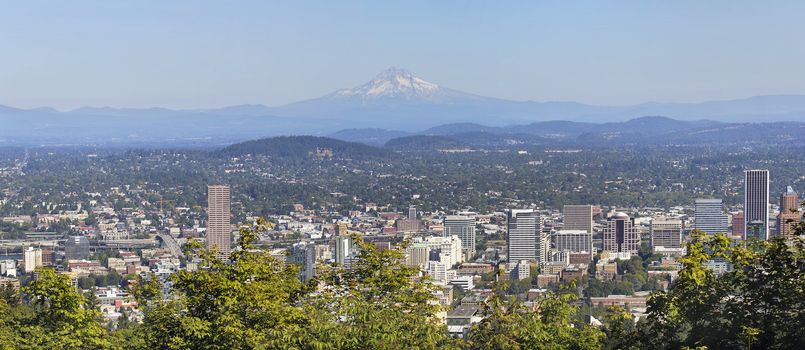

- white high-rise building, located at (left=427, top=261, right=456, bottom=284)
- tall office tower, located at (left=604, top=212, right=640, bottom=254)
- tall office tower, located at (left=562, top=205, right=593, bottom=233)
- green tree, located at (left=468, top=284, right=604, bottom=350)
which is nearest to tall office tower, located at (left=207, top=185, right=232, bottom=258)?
white high-rise building, located at (left=427, top=261, right=456, bottom=284)

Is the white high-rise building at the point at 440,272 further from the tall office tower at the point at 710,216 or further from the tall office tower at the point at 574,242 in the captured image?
the tall office tower at the point at 710,216

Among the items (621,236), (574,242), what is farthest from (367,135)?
(574,242)

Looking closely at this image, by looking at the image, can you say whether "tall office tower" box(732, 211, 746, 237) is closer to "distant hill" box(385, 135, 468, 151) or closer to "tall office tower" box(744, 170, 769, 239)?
"tall office tower" box(744, 170, 769, 239)

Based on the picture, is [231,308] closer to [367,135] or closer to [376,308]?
[376,308]

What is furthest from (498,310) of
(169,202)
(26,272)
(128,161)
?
(128,161)

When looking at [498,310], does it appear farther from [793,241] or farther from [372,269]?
[793,241]

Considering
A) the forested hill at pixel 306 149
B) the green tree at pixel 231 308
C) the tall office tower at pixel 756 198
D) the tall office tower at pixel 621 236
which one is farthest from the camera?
the forested hill at pixel 306 149

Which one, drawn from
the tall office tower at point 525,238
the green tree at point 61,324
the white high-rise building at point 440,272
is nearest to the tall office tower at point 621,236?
the tall office tower at point 525,238

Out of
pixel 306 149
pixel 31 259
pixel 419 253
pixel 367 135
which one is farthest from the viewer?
pixel 367 135
